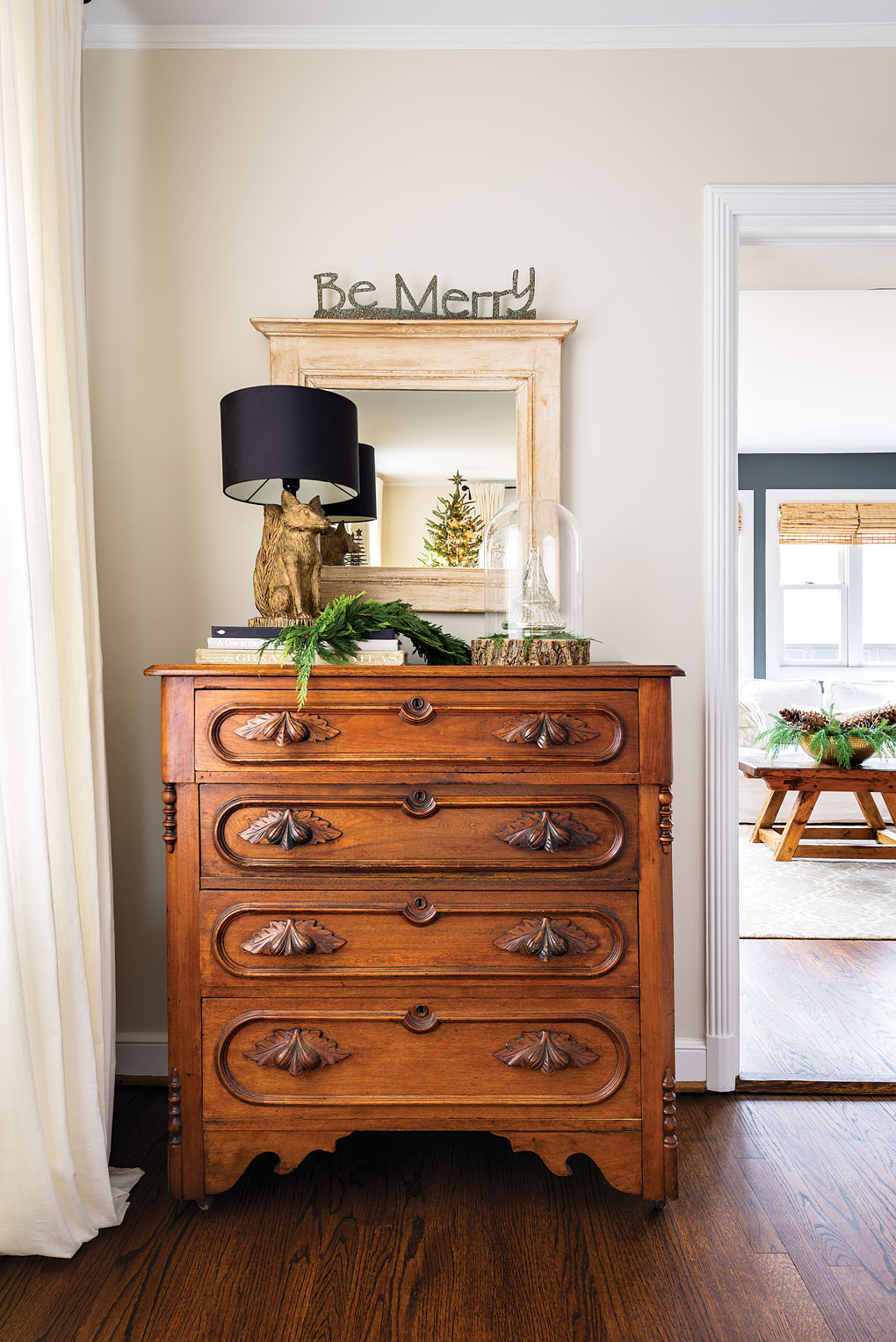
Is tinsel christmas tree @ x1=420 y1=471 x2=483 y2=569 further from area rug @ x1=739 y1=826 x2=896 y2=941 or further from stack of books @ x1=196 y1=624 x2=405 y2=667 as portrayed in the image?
area rug @ x1=739 y1=826 x2=896 y2=941

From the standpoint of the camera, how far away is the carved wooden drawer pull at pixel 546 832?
5.22ft

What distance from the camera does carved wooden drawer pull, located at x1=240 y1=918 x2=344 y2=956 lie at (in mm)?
1591

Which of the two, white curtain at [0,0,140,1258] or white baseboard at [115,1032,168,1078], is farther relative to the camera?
white baseboard at [115,1032,168,1078]

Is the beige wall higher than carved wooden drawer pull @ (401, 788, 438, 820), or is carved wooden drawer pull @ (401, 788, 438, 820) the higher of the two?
the beige wall

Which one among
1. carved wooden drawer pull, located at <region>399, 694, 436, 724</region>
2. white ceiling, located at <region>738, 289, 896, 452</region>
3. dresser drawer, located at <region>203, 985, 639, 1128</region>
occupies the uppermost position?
white ceiling, located at <region>738, 289, 896, 452</region>

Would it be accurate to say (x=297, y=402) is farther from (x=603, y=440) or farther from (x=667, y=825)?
(x=667, y=825)

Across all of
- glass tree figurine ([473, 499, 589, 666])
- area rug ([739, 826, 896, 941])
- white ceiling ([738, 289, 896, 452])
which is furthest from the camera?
white ceiling ([738, 289, 896, 452])

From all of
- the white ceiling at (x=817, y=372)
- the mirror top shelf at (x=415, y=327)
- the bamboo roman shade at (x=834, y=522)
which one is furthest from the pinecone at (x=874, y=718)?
the bamboo roman shade at (x=834, y=522)

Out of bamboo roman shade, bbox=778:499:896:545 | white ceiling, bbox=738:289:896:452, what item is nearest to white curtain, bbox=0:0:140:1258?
white ceiling, bbox=738:289:896:452

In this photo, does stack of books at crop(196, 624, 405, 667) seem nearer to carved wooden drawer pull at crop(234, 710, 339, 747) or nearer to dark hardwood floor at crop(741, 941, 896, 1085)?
carved wooden drawer pull at crop(234, 710, 339, 747)

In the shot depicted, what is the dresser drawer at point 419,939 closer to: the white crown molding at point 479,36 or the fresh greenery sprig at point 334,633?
the fresh greenery sprig at point 334,633

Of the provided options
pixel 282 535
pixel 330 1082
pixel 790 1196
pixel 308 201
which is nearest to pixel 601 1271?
pixel 790 1196

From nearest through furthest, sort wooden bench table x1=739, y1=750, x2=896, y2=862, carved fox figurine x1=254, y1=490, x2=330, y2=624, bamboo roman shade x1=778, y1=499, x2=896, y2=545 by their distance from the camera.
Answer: carved fox figurine x1=254, y1=490, x2=330, y2=624 < wooden bench table x1=739, y1=750, x2=896, y2=862 < bamboo roman shade x1=778, y1=499, x2=896, y2=545

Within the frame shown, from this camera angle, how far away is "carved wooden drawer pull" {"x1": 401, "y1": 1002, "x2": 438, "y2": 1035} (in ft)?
5.22
